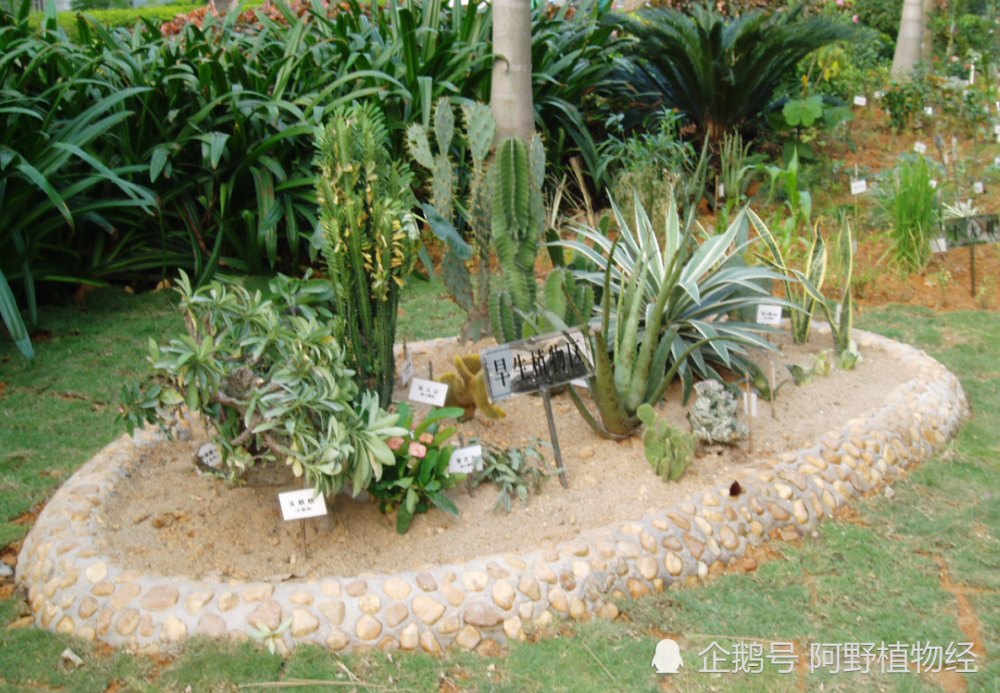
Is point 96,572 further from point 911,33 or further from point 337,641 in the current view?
point 911,33

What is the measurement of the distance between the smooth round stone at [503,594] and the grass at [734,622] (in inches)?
4.4

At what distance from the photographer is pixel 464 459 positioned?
8.57ft

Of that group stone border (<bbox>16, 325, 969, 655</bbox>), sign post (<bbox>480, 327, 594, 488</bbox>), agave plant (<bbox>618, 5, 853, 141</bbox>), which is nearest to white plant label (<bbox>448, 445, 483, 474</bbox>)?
sign post (<bbox>480, 327, 594, 488</bbox>)

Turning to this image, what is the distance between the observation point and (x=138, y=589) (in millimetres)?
2242

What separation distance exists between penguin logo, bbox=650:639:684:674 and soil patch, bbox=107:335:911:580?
1.45 feet

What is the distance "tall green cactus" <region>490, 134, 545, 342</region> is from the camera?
312 cm

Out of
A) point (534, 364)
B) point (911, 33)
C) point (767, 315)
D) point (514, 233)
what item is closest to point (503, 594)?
point (534, 364)

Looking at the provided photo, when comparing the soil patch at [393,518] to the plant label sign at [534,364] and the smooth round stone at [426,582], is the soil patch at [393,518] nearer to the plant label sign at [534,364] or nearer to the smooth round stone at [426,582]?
the smooth round stone at [426,582]

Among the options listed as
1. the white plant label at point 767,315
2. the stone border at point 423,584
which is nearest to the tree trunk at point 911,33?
the white plant label at point 767,315

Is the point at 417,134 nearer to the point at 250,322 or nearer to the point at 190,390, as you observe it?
the point at 250,322

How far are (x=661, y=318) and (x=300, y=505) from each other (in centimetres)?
154

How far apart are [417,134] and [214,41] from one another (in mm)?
2665

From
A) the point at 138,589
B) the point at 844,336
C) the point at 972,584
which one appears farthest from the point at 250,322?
the point at 844,336

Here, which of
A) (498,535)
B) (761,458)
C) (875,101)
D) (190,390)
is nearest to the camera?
(190,390)
